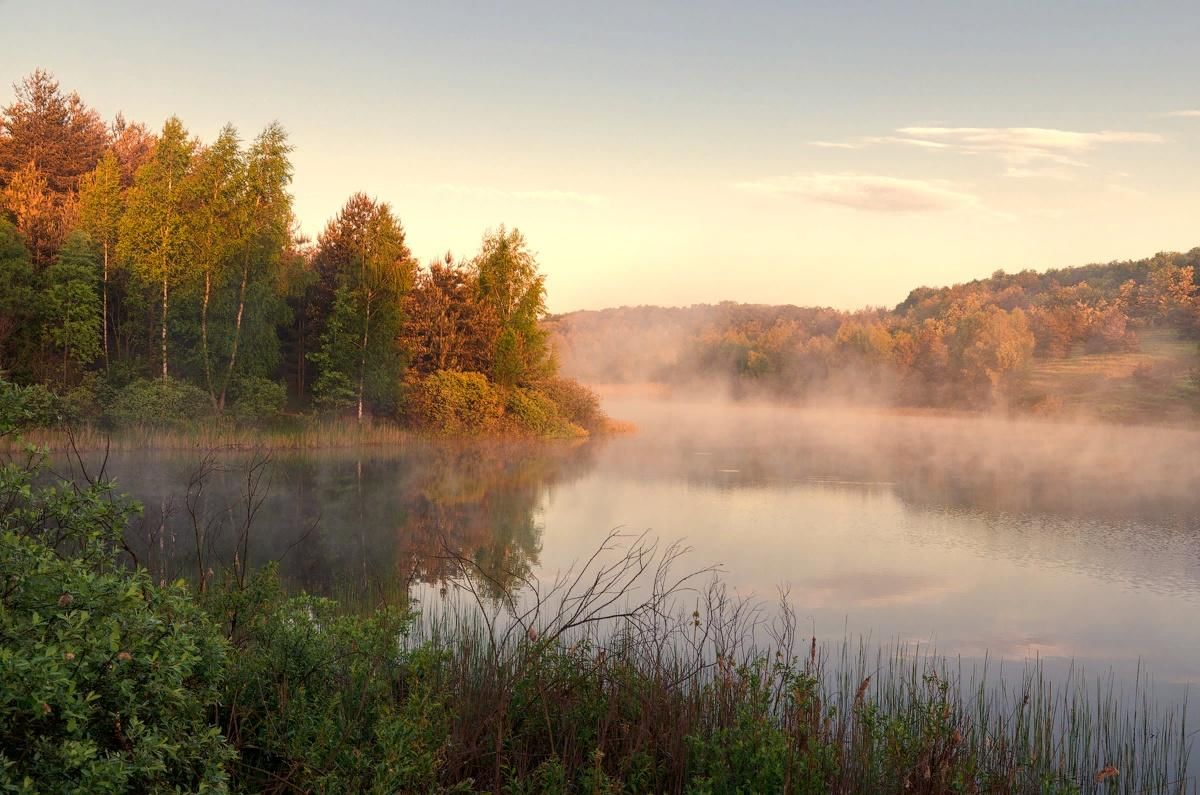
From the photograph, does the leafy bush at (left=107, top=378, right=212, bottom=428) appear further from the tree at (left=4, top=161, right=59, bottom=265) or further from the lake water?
the tree at (left=4, top=161, right=59, bottom=265)

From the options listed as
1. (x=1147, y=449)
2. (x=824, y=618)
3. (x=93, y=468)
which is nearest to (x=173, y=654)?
(x=824, y=618)

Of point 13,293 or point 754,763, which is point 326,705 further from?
point 13,293

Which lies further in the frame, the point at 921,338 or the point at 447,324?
the point at 921,338

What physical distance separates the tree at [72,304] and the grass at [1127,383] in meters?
59.0

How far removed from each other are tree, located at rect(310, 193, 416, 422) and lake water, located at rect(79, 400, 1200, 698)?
3.93 m

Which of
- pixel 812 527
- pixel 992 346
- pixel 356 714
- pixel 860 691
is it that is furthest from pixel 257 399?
pixel 992 346

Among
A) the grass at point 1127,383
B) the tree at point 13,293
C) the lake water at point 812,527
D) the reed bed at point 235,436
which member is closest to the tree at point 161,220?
the tree at point 13,293

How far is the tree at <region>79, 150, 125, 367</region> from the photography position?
105 feet

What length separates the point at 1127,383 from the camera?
63.2m

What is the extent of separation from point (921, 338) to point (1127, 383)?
1720 cm

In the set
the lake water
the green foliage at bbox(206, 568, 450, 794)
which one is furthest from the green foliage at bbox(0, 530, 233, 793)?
the lake water

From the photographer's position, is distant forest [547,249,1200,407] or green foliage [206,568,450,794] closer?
green foliage [206,568,450,794]

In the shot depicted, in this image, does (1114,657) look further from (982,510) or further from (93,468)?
(93,468)

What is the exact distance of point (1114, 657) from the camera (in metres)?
11.2
